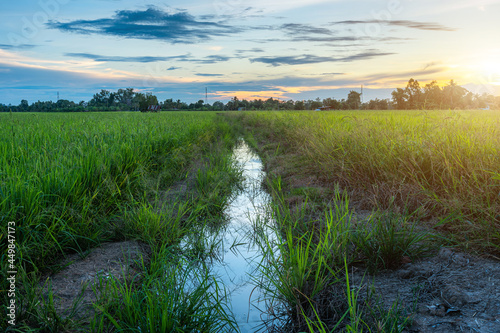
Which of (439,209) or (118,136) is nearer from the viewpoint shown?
(439,209)

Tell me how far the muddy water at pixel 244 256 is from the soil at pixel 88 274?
784mm

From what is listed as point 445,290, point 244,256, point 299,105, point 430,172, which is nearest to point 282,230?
point 244,256

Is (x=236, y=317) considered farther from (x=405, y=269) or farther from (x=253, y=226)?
(x=253, y=226)

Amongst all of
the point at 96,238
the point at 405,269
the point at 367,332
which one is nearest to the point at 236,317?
the point at 367,332

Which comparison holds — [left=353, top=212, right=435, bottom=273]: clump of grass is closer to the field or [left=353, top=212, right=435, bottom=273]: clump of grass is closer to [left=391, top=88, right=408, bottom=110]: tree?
the field

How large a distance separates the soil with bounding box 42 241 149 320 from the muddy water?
0.78 metres

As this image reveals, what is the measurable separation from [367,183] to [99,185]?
11.9 ft

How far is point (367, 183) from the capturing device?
4.49 m

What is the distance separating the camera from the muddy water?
232 cm

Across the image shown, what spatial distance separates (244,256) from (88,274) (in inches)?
57.4

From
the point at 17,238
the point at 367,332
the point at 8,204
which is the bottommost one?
the point at 367,332

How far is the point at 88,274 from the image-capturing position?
254cm

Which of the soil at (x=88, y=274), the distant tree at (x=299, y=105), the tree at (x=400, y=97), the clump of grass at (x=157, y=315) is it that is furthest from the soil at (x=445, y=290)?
A: the distant tree at (x=299, y=105)

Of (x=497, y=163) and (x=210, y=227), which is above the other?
(x=497, y=163)
